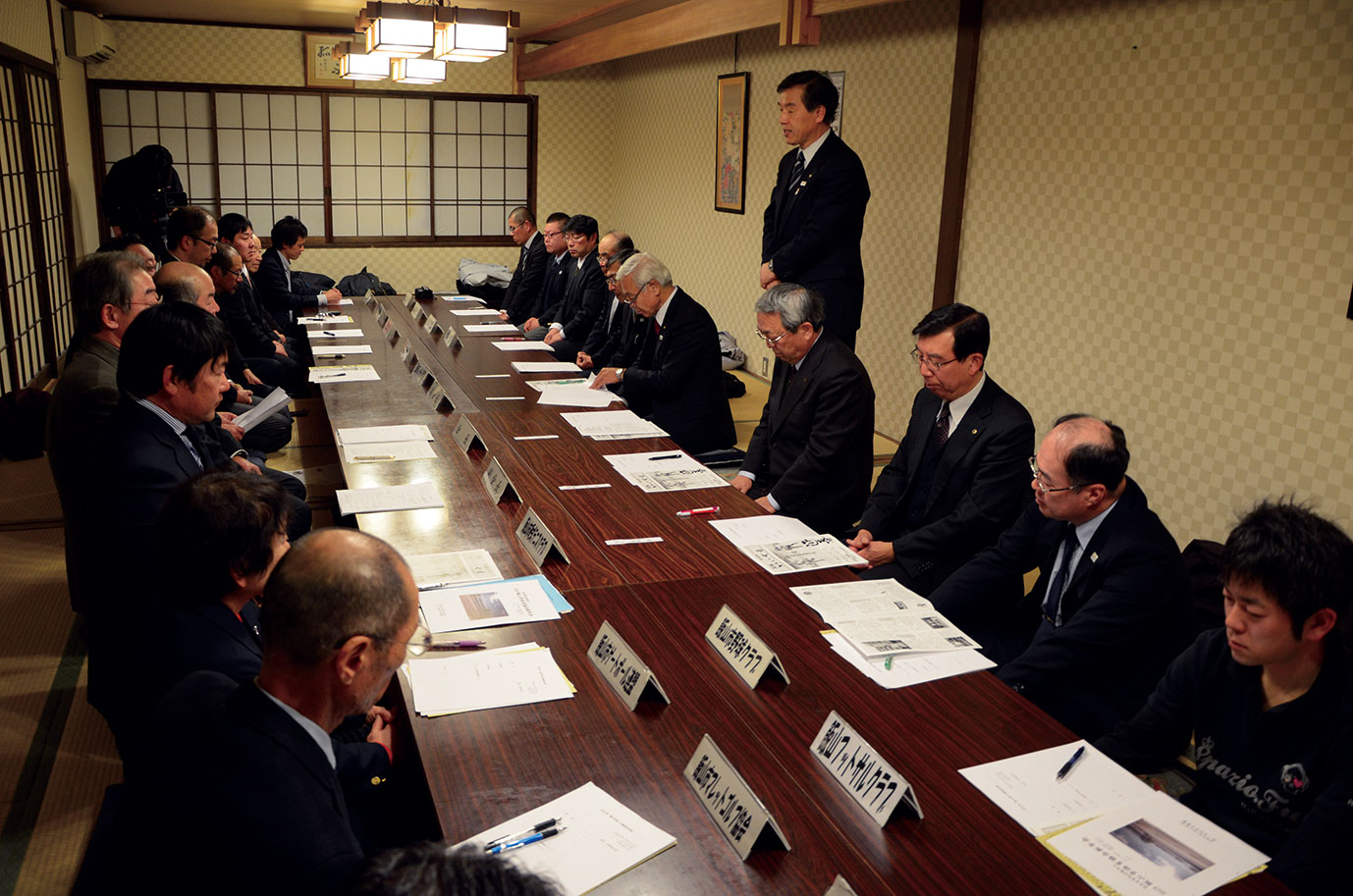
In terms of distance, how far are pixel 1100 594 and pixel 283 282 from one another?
19.1 feet

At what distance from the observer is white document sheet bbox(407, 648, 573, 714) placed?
1.83m

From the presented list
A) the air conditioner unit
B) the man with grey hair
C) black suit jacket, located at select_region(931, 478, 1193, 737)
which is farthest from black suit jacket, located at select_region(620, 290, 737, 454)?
the air conditioner unit

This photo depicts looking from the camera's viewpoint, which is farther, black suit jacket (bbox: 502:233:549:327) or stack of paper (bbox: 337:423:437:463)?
black suit jacket (bbox: 502:233:549:327)

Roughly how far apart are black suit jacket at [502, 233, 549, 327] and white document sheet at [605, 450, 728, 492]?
→ 13.2ft

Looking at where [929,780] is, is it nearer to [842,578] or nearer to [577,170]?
[842,578]

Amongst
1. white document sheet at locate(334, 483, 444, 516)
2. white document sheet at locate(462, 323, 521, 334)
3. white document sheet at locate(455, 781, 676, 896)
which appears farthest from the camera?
white document sheet at locate(462, 323, 521, 334)

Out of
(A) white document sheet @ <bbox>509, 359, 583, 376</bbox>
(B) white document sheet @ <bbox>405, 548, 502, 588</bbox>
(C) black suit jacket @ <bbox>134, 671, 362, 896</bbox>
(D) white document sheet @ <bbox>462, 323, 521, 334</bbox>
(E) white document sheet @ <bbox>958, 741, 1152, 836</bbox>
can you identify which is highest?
(C) black suit jacket @ <bbox>134, 671, 362, 896</bbox>

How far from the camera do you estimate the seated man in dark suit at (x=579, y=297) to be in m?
6.12

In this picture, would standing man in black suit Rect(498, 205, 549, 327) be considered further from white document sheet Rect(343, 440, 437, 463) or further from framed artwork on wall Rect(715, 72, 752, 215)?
white document sheet Rect(343, 440, 437, 463)

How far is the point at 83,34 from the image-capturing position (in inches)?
324

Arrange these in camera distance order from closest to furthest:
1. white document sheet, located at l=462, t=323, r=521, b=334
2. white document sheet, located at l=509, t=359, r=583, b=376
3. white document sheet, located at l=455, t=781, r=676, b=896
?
white document sheet, located at l=455, t=781, r=676, b=896 < white document sheet, located at l=509, t=359, r=583, b=376 < white document sheet, located at l=462, t=323, r=521, b=334

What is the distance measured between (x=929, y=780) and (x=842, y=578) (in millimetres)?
826

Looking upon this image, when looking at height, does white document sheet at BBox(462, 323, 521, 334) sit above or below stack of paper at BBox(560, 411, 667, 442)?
below

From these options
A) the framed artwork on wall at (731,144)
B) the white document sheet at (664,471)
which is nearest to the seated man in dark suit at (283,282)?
the framed artwork on wall at (731,144)
